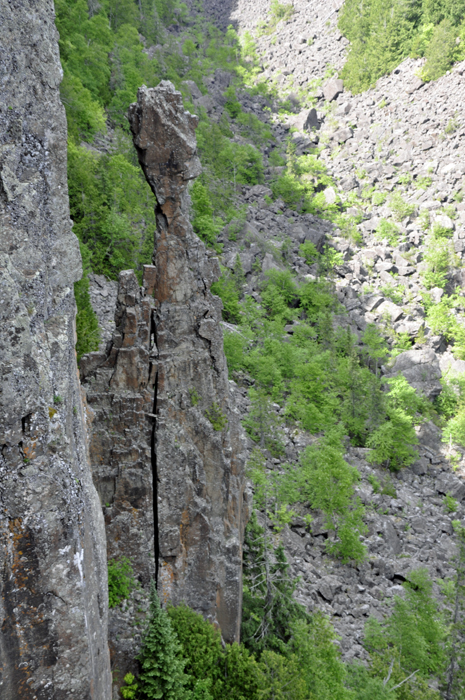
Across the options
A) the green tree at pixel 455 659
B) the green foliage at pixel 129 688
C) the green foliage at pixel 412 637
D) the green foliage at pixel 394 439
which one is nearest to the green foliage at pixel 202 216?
the green foliage at pixel 394 439

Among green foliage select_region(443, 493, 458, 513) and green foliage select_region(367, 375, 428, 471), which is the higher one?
green foliage select_region(367, 375, 428, 471)

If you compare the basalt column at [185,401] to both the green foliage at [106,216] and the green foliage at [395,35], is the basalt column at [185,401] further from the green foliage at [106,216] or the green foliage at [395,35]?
the green foliage at [395,35]

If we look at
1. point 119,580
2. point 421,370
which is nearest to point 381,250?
point 421,370

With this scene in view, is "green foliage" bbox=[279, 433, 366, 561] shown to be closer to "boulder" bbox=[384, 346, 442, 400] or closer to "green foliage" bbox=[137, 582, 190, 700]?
"green foliage" bbox=[137, 582, 190, 700]

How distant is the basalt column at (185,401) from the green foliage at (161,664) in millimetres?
1885

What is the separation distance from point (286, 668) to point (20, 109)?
18.4 metres

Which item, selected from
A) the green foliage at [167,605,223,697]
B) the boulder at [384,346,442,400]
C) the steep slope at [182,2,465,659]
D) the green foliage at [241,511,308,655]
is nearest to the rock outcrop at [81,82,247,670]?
the green foliage at [167,605,223,697]

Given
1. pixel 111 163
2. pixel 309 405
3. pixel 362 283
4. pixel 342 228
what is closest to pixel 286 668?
pixel 309 405

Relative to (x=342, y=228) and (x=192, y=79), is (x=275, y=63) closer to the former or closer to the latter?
(x=192, y=79)

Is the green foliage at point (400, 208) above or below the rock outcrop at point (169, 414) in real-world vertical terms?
above

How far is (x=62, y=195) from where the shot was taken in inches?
450

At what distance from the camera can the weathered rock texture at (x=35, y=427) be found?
8875mm

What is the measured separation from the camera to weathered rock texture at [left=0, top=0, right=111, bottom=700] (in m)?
8.88

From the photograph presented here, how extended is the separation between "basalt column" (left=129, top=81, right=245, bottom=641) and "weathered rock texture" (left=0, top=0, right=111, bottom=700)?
254 inches
